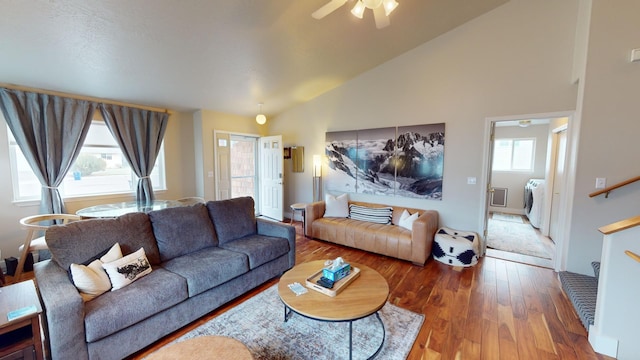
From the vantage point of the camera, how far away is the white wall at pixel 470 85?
311 cm

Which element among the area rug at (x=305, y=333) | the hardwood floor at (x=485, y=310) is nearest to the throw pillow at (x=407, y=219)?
the hardwood floor at (x=485, y=310)

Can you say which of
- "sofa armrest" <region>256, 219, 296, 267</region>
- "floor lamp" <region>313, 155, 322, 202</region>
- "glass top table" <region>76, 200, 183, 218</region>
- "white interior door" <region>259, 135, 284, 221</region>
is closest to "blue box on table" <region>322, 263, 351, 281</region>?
"sofa armrest" <region>256, 219, 296, 267</region>

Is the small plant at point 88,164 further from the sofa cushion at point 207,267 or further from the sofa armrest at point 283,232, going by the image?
the sofa armrest at point 283,232

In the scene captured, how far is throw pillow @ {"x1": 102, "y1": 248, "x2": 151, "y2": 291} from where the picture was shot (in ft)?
6.41

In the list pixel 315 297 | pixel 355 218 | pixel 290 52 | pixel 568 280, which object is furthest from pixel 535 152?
pixel 315 297

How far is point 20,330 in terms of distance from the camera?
1.40 metres

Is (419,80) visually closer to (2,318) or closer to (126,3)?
(126,3)

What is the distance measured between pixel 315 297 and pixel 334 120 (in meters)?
3.77

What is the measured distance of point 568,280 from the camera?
271 cm

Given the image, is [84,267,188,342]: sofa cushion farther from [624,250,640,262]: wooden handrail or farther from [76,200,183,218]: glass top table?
[624,250,640,262]: wooden handrail

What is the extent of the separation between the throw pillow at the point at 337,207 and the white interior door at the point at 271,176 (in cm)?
134

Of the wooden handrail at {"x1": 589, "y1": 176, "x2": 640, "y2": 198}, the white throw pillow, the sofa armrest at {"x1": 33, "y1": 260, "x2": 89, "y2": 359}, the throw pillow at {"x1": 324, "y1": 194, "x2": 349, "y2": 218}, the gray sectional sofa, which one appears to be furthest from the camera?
the throw pillow at {"x1": 324, "y1": 194, "x2": 349, "y2": 218}

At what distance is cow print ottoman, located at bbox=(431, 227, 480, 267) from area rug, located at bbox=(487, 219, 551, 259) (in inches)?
35.6

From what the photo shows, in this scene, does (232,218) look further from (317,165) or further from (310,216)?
(317,165)
